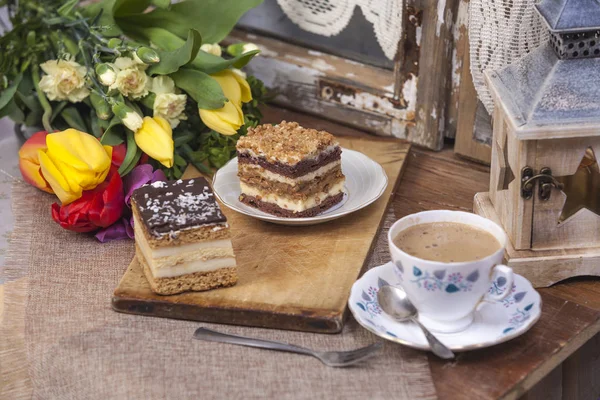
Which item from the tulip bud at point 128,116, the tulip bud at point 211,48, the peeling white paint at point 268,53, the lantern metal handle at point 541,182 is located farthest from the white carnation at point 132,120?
the lantern metal handle at point 541,182

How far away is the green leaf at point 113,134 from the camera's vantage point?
1403 millimetres

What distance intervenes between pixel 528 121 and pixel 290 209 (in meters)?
0.42

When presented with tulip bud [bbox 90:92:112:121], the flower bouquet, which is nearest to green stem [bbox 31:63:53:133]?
the flower bouquet

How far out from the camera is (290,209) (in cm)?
133

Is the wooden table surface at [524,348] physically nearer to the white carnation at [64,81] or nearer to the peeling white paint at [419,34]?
the peeling white paint at [419,34]

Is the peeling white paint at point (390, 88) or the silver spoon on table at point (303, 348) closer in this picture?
the silver spoon on table at point (303, 348)

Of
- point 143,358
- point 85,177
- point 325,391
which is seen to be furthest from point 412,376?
point 85,177

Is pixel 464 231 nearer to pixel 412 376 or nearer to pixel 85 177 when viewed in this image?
pixel 412 376

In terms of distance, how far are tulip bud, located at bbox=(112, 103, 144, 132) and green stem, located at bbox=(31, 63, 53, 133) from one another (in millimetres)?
165

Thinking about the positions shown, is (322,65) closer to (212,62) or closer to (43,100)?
(212,62)

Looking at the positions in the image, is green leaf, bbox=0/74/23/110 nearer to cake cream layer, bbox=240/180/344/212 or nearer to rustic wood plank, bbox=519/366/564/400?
cake cream layer, bbox=240/180/344/212

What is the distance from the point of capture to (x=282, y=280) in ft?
3.92

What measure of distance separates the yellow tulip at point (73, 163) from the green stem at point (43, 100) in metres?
0.15

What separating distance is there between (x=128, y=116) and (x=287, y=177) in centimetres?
30
